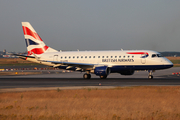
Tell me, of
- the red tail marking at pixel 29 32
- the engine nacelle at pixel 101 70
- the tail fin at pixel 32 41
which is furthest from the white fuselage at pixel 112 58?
the red tail marking at pixel 29 32

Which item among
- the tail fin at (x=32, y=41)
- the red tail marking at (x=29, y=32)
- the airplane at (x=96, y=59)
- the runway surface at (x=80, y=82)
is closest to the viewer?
the runway surface at (x=80, y=82)

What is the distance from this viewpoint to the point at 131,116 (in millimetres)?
13766

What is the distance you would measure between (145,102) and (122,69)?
25.2m

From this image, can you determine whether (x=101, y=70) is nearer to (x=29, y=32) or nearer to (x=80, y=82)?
(x=80, y=82)

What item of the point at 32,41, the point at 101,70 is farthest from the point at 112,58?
the point at 32,41

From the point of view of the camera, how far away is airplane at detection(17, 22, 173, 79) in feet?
141

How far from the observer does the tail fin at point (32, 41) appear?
50.2 m

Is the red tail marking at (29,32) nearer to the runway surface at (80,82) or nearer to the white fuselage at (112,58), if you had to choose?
the white fuselage at (112,58)

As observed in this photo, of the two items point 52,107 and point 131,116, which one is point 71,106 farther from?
point 131,116

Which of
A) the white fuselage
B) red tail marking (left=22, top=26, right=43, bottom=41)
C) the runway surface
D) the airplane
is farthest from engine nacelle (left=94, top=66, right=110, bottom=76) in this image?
red tail marking (left=22, top=26, right=43, bottom=41)

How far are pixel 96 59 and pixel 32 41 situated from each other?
1359cm

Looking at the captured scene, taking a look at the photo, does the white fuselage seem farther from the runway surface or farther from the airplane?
the runway surface

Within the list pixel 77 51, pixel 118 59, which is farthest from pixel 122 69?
pixel 77 51

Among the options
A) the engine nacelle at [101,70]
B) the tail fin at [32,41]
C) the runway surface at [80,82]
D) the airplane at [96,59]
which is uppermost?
the tail fin at [32,41]
